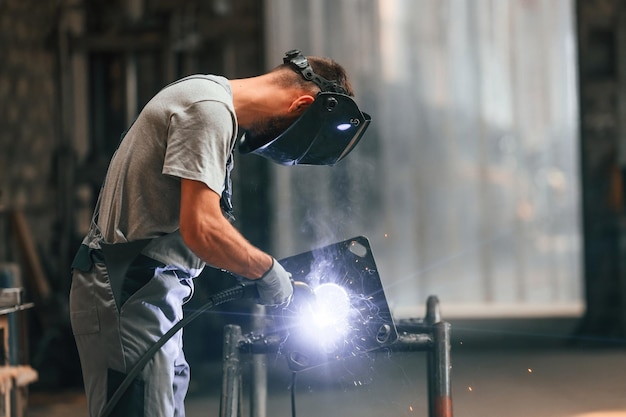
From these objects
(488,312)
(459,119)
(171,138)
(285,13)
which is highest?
(285,13)

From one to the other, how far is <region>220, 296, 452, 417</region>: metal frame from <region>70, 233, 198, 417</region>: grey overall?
0.88 ft

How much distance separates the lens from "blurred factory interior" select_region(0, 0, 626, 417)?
4.62 meters

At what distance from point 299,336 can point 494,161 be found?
127 inches

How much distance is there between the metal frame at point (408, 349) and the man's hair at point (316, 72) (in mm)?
732

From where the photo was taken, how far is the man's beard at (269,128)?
2.10 m

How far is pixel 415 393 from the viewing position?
4.06 meters

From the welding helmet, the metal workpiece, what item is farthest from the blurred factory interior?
the welding helmet

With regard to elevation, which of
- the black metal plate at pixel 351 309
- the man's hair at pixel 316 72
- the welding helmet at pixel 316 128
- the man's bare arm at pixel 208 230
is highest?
the man's hair at pixel 316 72

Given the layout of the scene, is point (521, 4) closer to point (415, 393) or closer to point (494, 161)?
point (494, 161)

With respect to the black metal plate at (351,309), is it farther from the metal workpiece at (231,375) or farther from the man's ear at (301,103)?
the man's ear at (301,103)

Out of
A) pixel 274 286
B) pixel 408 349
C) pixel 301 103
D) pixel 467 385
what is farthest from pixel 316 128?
pixel 467 385

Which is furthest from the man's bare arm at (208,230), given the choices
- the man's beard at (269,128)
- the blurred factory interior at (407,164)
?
the blurred factory interior at (407,164)

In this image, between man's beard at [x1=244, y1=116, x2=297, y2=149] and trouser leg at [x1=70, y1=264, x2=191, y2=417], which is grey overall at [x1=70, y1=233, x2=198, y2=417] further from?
man's beard at [x1=244, y1=116, x2=297, y2=149]

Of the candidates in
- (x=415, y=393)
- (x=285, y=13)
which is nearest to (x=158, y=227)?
(x=415, y=393)
